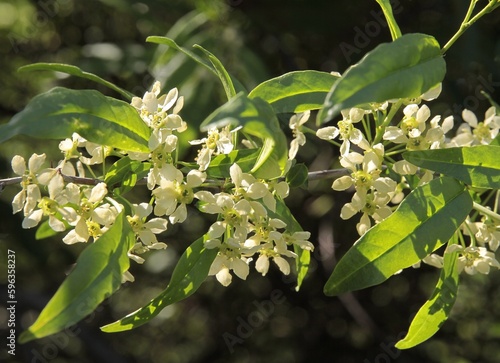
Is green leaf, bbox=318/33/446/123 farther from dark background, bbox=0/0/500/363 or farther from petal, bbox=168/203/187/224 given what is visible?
dark background, bbox=0/0/500/363

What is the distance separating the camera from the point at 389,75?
1.14m

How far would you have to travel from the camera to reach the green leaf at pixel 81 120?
112 cm

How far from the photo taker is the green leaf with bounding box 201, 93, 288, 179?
3.34 feet

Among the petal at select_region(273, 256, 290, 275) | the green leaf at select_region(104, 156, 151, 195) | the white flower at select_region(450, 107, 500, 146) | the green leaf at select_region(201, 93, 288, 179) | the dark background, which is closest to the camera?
the green leaf at select_region(201, 93, 288, 179)

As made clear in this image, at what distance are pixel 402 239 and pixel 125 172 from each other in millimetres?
520

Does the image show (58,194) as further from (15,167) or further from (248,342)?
(248,342)

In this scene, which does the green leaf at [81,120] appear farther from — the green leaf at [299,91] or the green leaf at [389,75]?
the green leaf at [389,75]

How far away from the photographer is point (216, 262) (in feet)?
4.59

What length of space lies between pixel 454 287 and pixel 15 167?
88cm

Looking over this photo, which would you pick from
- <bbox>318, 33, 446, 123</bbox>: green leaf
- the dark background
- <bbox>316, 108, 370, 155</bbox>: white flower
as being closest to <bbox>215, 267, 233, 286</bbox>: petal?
<bbox>316, 108, 370, 155</bbox>: white flower

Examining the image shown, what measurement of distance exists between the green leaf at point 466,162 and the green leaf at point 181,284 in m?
0.42

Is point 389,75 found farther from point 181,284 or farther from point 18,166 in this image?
point 18,166

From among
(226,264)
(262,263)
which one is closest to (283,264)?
(262,263)

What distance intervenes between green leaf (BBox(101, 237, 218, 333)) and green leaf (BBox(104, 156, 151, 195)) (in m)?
0.17
